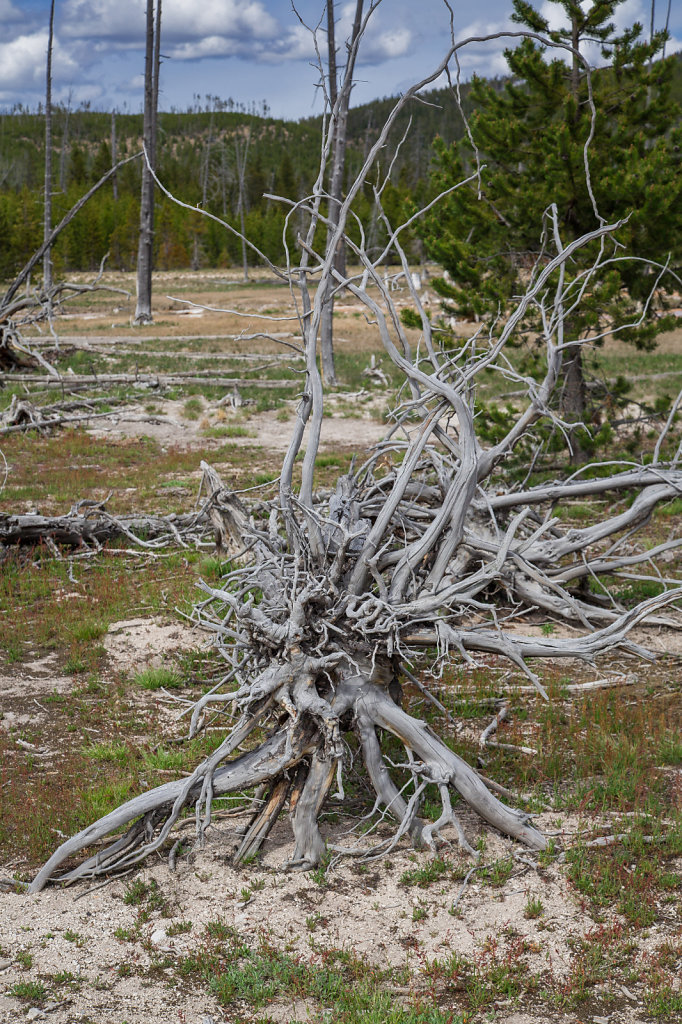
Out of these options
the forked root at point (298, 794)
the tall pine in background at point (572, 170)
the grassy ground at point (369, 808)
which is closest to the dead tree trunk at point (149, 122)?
the tall pine in background at point (572, 170)

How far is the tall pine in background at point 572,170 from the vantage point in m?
10.8

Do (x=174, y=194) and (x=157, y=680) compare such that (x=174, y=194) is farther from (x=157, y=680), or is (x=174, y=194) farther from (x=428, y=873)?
(x=428, y=873)

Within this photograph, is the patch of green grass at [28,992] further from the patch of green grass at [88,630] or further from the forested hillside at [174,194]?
the forested hillside at [174,194]

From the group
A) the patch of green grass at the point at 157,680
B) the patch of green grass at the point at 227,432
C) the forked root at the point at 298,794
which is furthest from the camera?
the patch of green grass at the point at 227,432

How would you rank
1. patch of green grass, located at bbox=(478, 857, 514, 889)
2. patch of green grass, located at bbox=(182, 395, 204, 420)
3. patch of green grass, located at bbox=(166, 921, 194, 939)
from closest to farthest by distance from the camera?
patch of green grass, located at bbox=(166, 921, 194, 939), patch of green grass, located at bbox=(478, 857, 514, 889), patch of green grass, located at bbox=(182, 395, 204, 420)

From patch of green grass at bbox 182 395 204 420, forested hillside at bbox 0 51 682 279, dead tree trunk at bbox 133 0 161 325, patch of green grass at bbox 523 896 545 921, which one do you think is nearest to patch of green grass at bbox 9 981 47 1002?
patch of green grass at bbox 523 896 545 921

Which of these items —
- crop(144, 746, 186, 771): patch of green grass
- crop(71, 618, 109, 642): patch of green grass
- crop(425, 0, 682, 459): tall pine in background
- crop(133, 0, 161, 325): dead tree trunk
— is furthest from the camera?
crop(133, 0, 161, 325): dead tree trunk

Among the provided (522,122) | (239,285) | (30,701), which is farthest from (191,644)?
(239,285)

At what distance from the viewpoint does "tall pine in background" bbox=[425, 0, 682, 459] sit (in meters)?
10.8

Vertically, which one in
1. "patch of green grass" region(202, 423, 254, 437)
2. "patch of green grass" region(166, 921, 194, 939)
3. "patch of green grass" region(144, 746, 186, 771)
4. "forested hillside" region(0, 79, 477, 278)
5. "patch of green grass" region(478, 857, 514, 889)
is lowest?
"patch of green grass" region(166, 921, 194, 939)

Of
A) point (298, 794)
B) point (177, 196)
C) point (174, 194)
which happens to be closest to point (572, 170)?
point (298, 794)

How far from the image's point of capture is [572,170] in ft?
36.1

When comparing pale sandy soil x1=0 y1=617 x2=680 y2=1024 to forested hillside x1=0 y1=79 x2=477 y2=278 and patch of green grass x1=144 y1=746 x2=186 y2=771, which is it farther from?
forested hillside x1=0 y1=79 x2=477 y2=278

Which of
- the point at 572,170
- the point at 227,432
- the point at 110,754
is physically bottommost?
the point at 110,754
